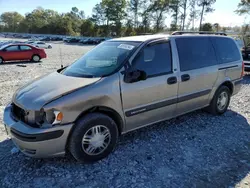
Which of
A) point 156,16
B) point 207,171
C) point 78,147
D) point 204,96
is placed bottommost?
point 207,171

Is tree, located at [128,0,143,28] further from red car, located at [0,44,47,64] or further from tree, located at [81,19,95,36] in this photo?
red car, located at [0,44,47,64]

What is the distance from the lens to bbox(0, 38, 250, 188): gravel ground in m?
2.84

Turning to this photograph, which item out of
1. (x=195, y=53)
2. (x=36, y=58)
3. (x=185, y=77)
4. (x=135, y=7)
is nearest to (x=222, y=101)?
(x=195, y=53)

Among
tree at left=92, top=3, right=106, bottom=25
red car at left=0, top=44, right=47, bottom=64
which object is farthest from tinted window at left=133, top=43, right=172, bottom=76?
tree at left=92, top=3, right=106, bottom=25

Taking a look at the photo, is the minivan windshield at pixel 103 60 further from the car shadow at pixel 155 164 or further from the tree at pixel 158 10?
the tree at pixel 158 10

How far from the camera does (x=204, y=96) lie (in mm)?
4516

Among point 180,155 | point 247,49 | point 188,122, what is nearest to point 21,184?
point 180,155

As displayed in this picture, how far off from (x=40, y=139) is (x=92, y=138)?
70 centimetres

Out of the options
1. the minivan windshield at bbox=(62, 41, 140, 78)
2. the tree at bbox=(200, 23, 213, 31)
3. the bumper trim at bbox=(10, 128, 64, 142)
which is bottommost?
the bumper trim at bbox=(10, 128, 64, 142)

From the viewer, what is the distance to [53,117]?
2791mm

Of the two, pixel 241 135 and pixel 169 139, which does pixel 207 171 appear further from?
pixel 241 135

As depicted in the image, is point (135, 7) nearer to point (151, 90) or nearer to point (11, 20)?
point (151, 90)

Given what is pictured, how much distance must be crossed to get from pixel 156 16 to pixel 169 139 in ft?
201

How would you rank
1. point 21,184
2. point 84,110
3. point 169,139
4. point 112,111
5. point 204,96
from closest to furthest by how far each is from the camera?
point 21,184 → point 84,110 → point 112,111 → point 169,139 → point 204,96
